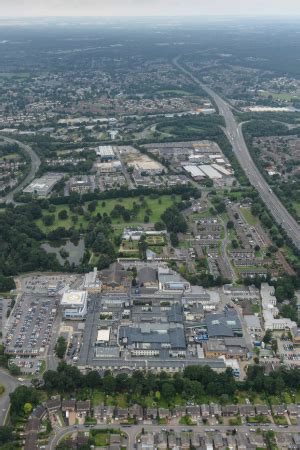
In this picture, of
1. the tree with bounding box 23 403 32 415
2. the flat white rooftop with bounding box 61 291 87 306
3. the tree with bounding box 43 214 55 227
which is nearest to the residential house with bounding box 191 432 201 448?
the tree with bounding box 23 403 32 415

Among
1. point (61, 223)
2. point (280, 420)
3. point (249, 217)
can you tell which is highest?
point (249, 217)

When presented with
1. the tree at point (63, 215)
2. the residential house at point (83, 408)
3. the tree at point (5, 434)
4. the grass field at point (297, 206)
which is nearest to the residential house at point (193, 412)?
the residential house at point (83, 408)

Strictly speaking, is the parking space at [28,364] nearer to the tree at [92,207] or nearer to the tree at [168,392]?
the tree at [168,392]

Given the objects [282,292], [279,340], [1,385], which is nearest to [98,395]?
[1,385]

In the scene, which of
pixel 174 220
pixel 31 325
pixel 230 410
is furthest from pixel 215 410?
pixel 174 220

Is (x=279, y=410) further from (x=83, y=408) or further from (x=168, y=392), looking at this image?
(x=83, y=408)

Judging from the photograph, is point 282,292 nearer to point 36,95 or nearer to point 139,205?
point 139,205
